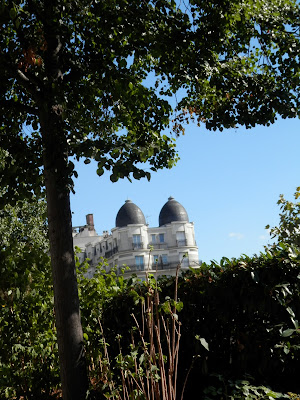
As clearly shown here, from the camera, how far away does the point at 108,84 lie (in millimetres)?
5133

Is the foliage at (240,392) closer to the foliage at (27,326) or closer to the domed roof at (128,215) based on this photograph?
the foliage at (27,326)

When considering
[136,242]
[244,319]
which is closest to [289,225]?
[244,319]

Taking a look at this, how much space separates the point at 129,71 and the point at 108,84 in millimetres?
295

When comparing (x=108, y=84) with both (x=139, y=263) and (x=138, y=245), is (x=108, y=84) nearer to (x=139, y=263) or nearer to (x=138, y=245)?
(x=138, y=245)

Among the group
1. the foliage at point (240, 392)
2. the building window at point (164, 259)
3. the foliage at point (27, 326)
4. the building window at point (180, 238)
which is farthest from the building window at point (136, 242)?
the foliage at point (240, 392)

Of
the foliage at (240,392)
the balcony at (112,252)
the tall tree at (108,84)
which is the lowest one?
the foliage at (240,392)

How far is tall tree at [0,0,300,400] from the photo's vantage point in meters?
4.57

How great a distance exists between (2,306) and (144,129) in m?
2.77

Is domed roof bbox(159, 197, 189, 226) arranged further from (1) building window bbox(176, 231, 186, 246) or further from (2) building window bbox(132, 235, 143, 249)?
(2) building window bbox(132, 235, 143, 249)

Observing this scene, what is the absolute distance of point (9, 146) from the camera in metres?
5.56

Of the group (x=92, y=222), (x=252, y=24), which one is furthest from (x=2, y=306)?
(x=92, y=222)

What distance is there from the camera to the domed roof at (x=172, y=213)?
266ft

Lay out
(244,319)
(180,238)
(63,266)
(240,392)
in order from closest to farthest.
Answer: (240,392), (244,319), (63,266), (180,238)

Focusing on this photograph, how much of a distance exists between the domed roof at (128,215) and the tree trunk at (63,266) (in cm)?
7156
